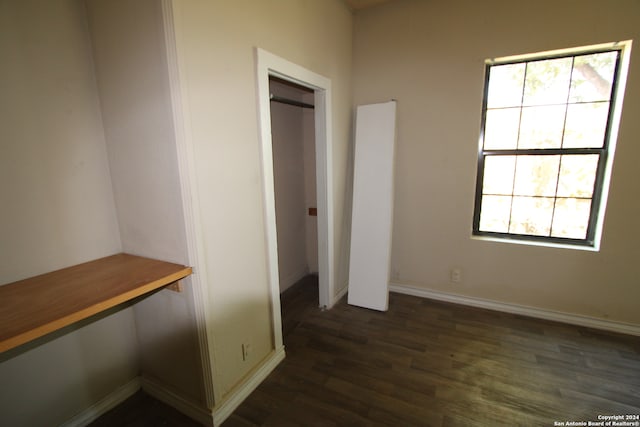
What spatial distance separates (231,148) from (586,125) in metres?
2.77

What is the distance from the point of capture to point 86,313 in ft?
3.47

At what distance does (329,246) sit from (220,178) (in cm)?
139

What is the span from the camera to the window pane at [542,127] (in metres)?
2.38

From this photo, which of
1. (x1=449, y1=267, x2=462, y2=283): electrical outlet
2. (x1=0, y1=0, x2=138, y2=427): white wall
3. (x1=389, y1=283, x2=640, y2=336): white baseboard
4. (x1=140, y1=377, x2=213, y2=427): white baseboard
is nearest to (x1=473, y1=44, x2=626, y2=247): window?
(x1=449, y1=267, x2=462, y2=283): electrical outlet

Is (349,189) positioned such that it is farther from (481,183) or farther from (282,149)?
(481,183)

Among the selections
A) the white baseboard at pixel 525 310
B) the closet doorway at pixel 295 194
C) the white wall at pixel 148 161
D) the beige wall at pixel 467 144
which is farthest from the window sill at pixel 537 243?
the white wall at pixel 148 161

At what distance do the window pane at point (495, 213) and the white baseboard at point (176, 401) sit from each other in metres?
2.67

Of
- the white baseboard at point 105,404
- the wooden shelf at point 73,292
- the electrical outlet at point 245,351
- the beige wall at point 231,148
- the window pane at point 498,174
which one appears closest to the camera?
the wooden shelf at point 73,292

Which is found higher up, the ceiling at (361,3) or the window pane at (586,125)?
the ceiling at (361,3)

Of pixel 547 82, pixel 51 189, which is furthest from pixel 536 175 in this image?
pixel 51 189

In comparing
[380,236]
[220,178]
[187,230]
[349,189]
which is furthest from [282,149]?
[187,230]

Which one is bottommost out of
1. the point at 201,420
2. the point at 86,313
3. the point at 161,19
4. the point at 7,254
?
the point at 201,420

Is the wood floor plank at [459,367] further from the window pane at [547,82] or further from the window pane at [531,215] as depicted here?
the window pane at [547,82]

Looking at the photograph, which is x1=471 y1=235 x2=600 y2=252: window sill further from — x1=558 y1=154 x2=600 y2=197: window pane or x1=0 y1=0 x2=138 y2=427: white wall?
x1=0 y1=0 x2=138 y2=427: white wall
